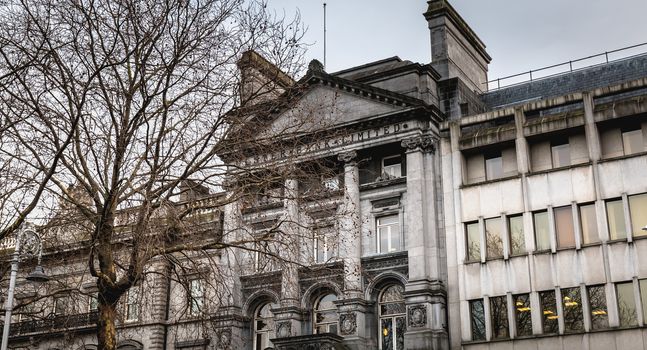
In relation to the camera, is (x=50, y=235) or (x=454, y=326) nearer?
(x=50, y=235)

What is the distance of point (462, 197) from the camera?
3716 cm

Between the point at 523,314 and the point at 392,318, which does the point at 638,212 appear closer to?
the point at 523,314

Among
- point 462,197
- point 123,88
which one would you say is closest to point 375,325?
point 462,197

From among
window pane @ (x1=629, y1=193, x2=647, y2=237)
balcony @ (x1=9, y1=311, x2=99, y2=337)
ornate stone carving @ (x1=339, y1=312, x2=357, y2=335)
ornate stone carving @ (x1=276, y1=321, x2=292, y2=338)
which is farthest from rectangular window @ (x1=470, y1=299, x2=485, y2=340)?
balcony @ (x1=9, y1=311, x2=99, y2=337)

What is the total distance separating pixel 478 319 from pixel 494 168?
688cm

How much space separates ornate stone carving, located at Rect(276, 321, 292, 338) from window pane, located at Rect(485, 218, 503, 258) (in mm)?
9797

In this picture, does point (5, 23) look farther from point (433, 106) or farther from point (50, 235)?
point (433, 106)

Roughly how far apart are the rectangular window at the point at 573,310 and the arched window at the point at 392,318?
7.06 m

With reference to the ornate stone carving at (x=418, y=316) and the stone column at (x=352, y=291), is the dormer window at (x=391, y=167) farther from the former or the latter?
the ornate stone carving at (x=418, y=316)

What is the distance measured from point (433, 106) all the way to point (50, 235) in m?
19.8

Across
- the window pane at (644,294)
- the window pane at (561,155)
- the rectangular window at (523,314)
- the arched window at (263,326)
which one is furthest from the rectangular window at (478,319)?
the arched window at (263,326)

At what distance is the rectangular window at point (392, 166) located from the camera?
129 feet

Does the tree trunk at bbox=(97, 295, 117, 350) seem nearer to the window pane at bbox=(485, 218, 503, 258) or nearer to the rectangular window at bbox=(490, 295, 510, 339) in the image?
the rectangular window at bbox=(490, 295, 510, 339)

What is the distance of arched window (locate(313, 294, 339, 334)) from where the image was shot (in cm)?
3878
